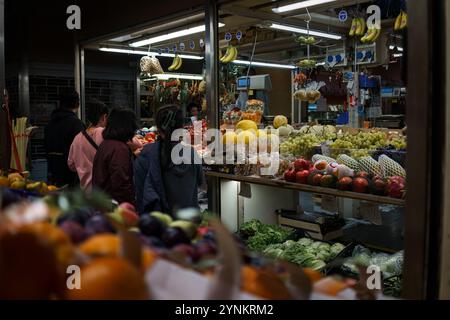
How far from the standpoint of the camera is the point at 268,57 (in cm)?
1086

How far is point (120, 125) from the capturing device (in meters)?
3.61

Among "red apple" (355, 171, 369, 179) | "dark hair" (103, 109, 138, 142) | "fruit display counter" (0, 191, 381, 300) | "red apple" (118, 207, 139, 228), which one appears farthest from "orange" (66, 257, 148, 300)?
"dark hair" (103, 109, 138, 142)

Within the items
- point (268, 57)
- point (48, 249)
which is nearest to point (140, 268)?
point (48, 249)

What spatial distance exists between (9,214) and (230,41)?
17.9 ft

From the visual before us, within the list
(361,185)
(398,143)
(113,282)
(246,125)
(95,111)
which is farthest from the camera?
(246,125)

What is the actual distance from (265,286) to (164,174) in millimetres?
2502

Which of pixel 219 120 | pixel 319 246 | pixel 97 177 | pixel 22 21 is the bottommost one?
pixel 319 246

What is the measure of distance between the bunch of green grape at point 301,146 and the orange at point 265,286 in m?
3.30

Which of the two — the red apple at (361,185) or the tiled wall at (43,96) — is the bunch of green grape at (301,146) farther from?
the tiled wall at (43,96)

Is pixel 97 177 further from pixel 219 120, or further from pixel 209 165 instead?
pixel 219 120

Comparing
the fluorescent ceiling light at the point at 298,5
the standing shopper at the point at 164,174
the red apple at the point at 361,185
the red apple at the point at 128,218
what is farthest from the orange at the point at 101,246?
the fluorescent ceiling light at the point at 298,5

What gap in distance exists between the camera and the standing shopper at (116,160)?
3566mm

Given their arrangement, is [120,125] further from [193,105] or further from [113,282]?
[193,105]

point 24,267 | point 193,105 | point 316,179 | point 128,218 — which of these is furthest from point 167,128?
point 193,105
